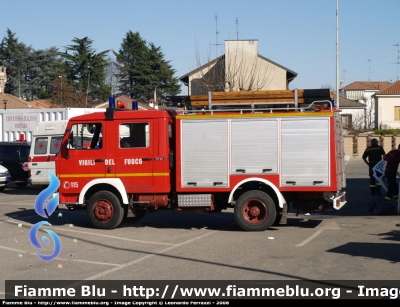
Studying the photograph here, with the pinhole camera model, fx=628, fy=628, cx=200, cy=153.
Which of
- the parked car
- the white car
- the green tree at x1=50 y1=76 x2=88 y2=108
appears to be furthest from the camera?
the green tree at x1=50 y1=76 x2=88 y2=108

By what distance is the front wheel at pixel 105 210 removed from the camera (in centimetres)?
1350

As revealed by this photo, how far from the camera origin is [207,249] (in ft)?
36.2

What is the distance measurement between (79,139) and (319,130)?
5.22m

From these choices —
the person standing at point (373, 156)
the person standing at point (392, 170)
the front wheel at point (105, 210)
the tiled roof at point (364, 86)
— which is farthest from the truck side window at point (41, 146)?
the tiled roof at point (364, 86)

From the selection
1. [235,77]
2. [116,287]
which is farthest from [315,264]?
[235,77]

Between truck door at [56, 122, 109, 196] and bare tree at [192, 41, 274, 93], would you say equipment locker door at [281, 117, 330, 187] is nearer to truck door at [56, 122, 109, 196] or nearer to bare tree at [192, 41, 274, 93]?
truck door at [56, 122, 109, 196]

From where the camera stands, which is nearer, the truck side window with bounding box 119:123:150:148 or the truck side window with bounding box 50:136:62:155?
the truck side window with bounding box 119:123:150:148

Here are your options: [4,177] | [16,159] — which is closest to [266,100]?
[4,177]

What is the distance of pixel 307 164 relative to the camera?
12797 mm

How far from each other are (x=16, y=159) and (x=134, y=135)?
42.5 ft

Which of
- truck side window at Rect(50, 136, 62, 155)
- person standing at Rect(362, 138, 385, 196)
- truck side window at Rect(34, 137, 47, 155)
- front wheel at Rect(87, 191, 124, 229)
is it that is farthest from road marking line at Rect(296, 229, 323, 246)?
truck side window at Rect(34, 137, 47, 155)

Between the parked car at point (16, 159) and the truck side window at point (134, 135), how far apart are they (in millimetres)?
12259

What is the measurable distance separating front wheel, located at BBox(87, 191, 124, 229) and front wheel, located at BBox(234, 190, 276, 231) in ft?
8.39

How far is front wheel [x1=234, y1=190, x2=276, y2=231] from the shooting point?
42.7ft
